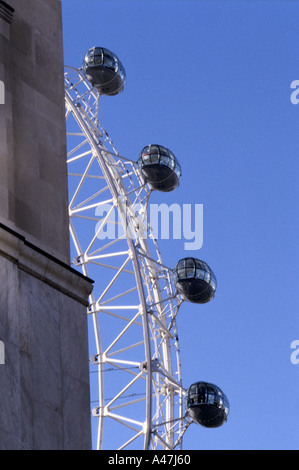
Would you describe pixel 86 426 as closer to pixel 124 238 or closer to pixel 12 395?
pixel 12 395

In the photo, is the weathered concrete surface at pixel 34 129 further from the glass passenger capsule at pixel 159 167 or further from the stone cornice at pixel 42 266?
the glass passenger capsule at pixel 159 167

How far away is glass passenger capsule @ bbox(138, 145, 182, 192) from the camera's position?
39656mm

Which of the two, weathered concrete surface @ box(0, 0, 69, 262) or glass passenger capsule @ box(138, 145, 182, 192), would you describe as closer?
weathered concrete surface @ box(0, 0, 69, 262)

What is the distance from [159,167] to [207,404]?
8313mm

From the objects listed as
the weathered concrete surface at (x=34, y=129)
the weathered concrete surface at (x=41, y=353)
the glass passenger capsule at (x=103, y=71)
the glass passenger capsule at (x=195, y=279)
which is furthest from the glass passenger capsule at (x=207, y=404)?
the weathered concrete surface at (x=41, y=353)

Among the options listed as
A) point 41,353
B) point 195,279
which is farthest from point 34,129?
point 195,279

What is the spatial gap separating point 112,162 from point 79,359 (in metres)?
26.2

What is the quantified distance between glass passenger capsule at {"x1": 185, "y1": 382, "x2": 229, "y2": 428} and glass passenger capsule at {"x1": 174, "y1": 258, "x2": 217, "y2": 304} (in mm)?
3583

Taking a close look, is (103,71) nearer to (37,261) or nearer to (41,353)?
(37,261)

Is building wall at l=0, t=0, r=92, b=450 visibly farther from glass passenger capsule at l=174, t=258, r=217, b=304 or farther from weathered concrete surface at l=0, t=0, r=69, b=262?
glass passenger capsule at l=174, t=258, r=217, b=304

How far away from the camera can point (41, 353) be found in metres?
15.9

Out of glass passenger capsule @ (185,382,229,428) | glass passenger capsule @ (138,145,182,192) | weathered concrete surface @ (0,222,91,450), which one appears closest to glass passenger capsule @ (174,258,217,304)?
glass passenger capsule @ (138,145,182,192)
